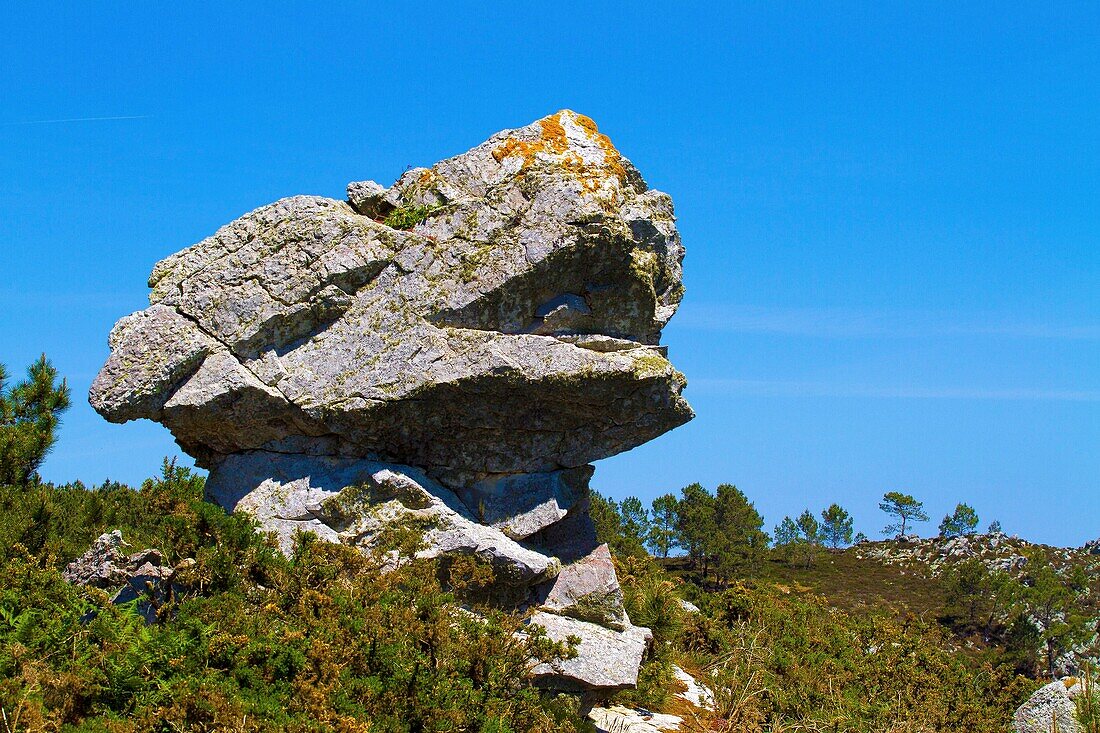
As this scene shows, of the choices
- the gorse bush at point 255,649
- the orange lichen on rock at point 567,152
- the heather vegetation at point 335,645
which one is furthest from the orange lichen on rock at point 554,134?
the gorse bush at point 255,649

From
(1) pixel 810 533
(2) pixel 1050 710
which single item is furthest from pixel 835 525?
(2) pixel 1050 710

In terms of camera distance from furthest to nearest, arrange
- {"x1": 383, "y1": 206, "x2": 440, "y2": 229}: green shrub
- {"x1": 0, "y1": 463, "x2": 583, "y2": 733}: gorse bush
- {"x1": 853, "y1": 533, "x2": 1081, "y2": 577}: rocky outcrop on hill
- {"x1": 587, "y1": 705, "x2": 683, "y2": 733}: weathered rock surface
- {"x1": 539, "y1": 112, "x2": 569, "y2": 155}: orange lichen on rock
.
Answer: {"x1": 853, "y1": 533, "x2": 1081, "y2": 577}: rocky outcrop on hill, {"x1": 539, "y1": 112, "x2": 569, "y2": 155}: orange lichen on rock, {"x1": 383, "y1": 206, "x2": 440, "y2": 229}: green shrub, {"x1": 587, "y1": 705, "x2": 683, "y2": 733}: weathered rock surface, {"x1": 0, "y1": 463, "x2": 583, "y2": 733}: gorse bush

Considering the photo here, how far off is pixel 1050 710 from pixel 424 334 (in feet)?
40.6

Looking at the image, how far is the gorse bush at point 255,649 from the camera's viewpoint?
7344 millimetres

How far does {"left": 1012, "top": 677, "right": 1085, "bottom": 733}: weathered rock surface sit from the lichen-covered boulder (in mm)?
7542

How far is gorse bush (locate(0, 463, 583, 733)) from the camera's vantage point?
7.34 m

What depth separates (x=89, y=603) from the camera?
30.3 feet

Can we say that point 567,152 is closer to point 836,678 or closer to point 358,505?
point 358,505

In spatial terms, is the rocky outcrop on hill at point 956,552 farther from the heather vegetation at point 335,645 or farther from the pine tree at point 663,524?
the heather vegetation at point 335,645

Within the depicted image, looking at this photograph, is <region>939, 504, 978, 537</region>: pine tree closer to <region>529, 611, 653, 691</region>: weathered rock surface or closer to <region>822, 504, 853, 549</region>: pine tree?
<region>822, 504, 853, 549</region>: pine tree

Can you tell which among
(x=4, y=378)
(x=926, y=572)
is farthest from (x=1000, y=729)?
(x=926, y=572)

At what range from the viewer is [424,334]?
1374cm

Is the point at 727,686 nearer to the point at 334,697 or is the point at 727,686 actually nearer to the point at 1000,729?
the point at 1000,729

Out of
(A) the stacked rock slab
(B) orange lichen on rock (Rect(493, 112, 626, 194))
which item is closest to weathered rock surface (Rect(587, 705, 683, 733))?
(A) the stacked rock slab
